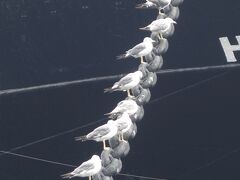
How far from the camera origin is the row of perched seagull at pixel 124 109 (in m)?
5.71

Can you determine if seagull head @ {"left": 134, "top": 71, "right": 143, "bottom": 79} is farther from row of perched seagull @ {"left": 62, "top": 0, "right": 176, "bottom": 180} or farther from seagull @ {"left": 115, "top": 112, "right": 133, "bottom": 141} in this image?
seagull @ {"left": 115, "top": 112, "right": 133, "bottom": 141}

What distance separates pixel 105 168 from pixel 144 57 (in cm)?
126

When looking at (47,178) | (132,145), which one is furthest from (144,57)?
(47,178)

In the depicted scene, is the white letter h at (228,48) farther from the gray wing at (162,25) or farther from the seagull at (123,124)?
the seagull at (123,124)

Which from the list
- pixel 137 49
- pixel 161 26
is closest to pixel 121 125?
pixel 137 49

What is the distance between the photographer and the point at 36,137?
684 centimetres

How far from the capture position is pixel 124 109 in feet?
19.7

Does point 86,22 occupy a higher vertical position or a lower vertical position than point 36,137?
higher

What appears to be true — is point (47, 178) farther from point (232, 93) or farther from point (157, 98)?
point (232, 93)

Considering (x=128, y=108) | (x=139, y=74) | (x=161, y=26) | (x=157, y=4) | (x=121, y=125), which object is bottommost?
(x=121, y=125)

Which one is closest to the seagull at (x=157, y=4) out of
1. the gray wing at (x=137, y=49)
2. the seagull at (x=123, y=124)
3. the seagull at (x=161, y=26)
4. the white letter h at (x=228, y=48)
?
the seagull at (x=161, y=26)

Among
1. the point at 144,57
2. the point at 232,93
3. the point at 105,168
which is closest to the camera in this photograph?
the point at 105,168

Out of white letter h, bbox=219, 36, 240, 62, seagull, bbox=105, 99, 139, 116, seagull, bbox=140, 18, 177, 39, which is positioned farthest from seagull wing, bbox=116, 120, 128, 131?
white letter h, bbox=219, 36, 240, 62

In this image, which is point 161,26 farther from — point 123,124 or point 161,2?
point 123,124
